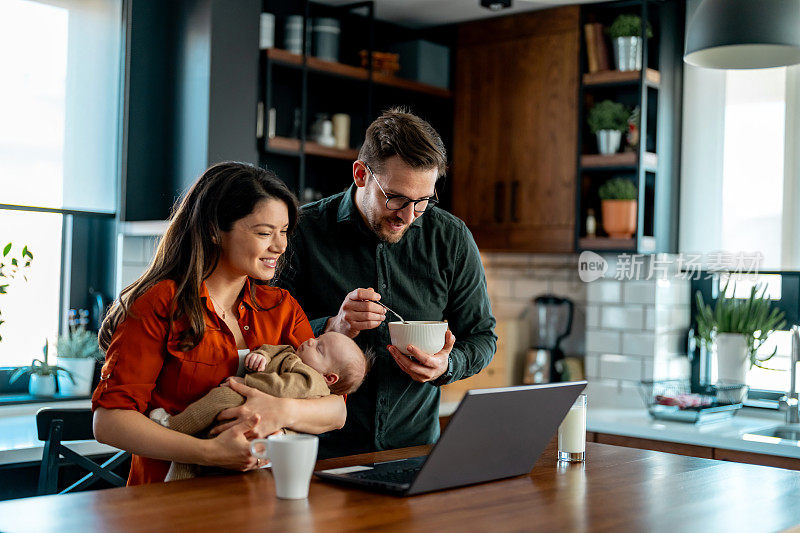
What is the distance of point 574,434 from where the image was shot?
6.39 feet

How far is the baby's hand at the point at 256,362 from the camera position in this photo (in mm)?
1811

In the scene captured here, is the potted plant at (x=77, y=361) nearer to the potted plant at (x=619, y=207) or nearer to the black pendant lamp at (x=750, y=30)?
the potted plant at (x=619, y=207)

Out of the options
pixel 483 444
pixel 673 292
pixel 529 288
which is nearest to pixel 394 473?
pixel 483 444

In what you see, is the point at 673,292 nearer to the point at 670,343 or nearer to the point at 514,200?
the point at 670,343

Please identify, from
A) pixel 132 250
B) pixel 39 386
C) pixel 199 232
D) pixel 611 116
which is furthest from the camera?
pixel 611 116

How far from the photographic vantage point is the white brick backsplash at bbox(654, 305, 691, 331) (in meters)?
4.12

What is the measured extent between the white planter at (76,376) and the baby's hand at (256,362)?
2194 mm

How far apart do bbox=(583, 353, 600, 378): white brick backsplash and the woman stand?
2.54 metres

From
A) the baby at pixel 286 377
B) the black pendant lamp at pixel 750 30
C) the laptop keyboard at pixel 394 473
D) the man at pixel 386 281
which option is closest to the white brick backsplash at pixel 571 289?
the black pendant lamp at pixel 750 30

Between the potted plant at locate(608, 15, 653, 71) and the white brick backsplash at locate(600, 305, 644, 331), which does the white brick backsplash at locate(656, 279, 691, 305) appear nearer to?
the white brick backsplash at locate(600, 305, 644, 331)

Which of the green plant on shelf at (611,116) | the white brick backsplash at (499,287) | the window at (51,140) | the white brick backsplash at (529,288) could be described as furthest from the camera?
the white brick backsplash at (499,287)

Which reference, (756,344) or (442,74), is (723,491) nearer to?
(756,344)

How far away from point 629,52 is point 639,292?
1.07 metres

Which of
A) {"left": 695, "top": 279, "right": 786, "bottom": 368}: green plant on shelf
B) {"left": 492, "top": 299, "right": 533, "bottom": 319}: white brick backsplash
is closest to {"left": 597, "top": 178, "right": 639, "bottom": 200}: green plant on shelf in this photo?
{"left": 695, "top": 279, "right": 786, "bottom": 368}: green plant on shelf
